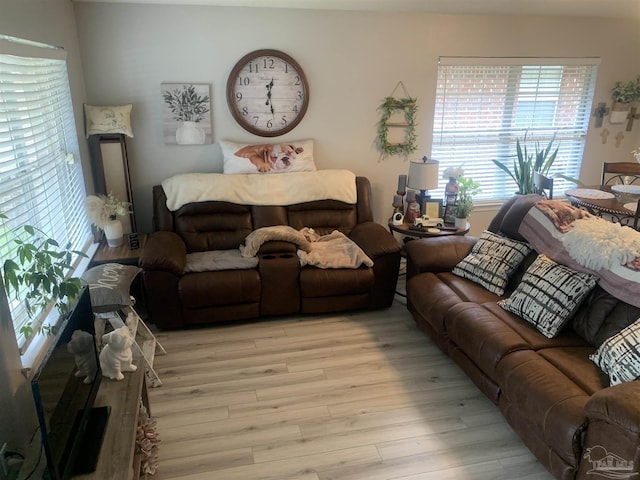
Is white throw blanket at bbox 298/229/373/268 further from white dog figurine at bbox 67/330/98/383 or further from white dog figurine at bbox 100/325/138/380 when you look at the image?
white dog figurine at bbox 67/330/98/383

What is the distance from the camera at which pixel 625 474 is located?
1.70 m

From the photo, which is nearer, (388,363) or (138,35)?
(388,363)

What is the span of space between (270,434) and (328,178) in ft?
7.27

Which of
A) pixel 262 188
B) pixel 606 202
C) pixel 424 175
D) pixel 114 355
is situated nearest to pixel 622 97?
pixel 606 202

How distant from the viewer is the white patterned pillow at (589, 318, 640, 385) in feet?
6.65

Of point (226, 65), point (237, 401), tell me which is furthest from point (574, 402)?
point (226, 65)

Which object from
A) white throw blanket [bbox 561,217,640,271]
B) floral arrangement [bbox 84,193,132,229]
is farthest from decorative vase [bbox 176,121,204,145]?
white throw blanket [bbox 561,217,640,271]

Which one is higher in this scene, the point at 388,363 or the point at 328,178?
the point at 328,178

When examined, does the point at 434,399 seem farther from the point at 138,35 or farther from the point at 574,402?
the point at 138,35

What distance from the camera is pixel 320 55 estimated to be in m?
4.08

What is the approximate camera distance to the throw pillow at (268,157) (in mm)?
3973

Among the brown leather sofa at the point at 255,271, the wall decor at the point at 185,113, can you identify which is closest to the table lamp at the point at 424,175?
the brown leather sofa at the point at 255,271

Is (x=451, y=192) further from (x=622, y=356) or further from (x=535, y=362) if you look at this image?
(x=622, y=356)

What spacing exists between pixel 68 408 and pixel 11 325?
449mm
